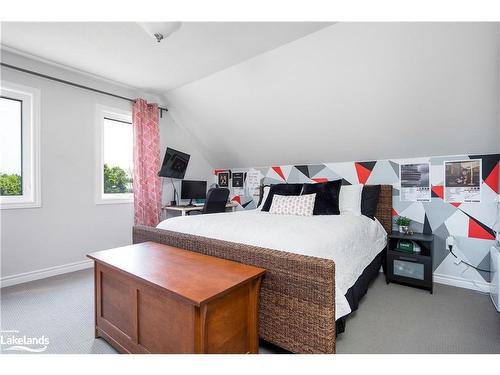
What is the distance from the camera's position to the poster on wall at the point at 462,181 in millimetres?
2428

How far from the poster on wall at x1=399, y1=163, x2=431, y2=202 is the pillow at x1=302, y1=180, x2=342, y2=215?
72 cm

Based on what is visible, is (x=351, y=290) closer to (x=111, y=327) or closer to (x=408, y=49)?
(x=111, y=327)

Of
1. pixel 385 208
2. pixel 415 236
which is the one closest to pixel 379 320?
pixel 415 236

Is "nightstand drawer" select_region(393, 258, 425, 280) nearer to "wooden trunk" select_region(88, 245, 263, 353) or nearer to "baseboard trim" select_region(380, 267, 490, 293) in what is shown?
"baseboard trim" select_region(380, 267, 490, 293)

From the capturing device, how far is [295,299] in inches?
51.8

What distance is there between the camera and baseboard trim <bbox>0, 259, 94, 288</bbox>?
243cm

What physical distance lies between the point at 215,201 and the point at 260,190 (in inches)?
33.1

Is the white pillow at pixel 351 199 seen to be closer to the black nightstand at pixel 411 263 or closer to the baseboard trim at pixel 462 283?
the black nightstand at pixel 411 263

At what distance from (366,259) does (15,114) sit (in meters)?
3.71

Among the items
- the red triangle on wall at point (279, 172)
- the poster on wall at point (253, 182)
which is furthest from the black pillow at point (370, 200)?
the poster on wall at point (253, 182)

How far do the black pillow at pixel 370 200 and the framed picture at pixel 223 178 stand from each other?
235 centimetres

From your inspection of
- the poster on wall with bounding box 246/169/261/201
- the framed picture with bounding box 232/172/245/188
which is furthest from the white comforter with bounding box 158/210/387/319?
the framed picture with bounding box 232/172/245/188

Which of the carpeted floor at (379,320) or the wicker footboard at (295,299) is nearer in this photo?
the wicker footboard at (295,299)
